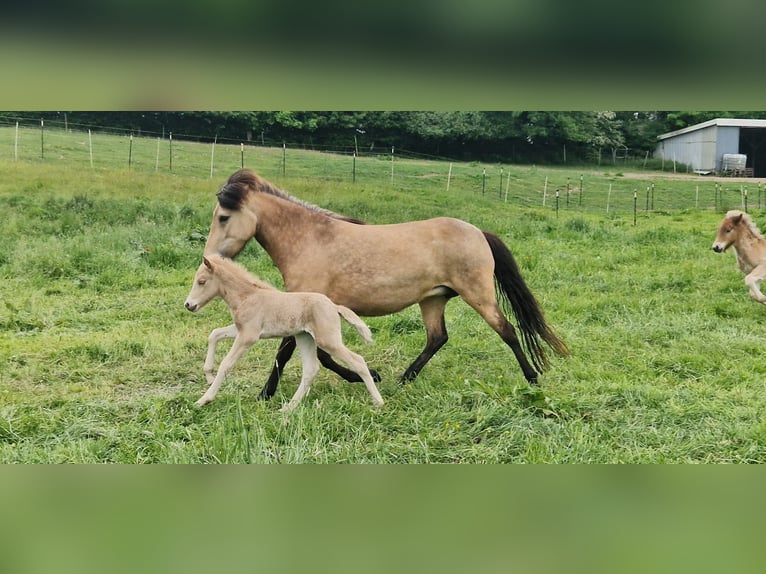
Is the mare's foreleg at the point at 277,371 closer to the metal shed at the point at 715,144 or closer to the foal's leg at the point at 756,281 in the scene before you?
the metal shed at the point at 715,144

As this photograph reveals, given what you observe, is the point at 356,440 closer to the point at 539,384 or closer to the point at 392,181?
the point at 539,384

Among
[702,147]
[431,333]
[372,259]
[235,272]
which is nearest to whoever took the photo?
[702,147]

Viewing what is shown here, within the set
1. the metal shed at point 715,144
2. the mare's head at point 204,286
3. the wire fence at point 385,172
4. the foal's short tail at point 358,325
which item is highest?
the wire fence at point 385,172

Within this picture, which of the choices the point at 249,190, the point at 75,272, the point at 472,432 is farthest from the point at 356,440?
the point at 75,272

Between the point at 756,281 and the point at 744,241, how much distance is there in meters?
0.70

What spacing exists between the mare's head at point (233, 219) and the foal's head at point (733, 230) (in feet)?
21.0

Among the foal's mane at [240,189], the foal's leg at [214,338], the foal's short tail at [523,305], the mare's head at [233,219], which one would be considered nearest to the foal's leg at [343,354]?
the foal's leg at [214,338]

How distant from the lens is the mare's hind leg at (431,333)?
17.7ft

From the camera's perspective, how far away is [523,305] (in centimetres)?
529

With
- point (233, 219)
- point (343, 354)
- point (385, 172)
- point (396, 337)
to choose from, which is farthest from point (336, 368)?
point (385, 172)

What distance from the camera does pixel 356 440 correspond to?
3.59 meters

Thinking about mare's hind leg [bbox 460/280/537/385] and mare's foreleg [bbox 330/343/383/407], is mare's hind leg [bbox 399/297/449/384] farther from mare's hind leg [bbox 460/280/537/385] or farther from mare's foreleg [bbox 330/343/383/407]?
mare's foreleg [bbox 330/343/383/407]

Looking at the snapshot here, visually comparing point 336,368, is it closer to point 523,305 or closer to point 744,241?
point 523,305
